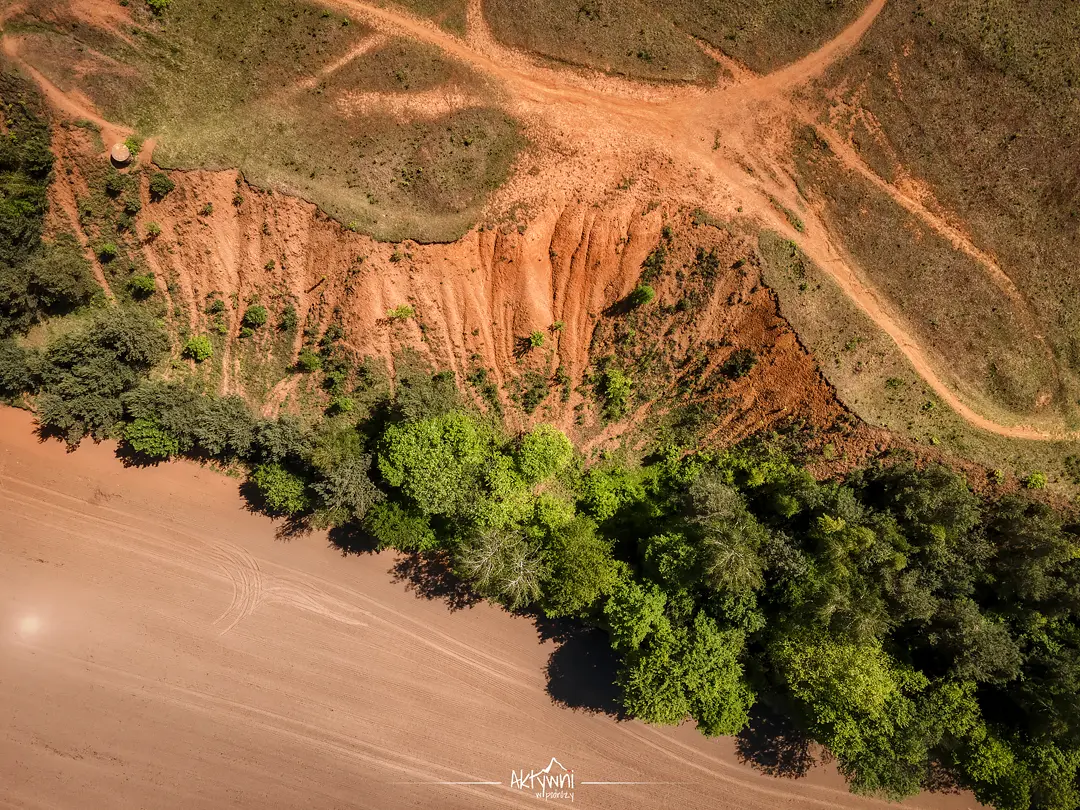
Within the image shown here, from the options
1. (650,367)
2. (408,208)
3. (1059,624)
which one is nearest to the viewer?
(1059,624)

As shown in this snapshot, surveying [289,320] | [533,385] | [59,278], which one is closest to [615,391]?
[533,385]

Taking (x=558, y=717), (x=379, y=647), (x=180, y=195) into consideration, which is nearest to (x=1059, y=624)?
(x=558, y=717)

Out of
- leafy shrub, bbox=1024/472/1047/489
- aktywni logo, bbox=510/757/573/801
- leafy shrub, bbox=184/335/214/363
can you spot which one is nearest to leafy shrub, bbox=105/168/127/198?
leafy shrub, bbox=184/335/214/363

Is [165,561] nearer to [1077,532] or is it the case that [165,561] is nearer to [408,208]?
[408,208]

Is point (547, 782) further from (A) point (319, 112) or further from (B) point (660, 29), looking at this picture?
(B) point (660, 29)

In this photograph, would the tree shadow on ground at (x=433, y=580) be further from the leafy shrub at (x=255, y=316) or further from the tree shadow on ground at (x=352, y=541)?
the leafy shrub at (x=255, y=316)

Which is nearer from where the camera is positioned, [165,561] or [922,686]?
[922,686]

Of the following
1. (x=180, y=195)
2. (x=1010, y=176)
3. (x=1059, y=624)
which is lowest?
(x=1059, y=624)

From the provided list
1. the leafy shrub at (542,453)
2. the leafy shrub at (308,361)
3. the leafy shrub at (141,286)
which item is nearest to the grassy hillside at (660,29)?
the leafy shrub at (542,453)
